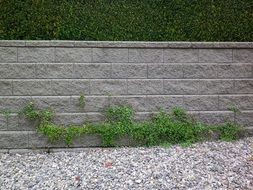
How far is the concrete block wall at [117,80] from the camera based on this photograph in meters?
5.02

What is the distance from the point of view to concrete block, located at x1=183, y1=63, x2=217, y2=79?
5297mm

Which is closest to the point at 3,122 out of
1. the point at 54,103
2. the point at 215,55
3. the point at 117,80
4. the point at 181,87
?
the point at 54,103

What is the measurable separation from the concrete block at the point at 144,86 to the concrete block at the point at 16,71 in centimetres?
125

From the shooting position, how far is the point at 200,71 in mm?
5324

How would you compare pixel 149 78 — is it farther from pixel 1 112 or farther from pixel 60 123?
pixel 1 112

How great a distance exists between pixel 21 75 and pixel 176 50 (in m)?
2.01

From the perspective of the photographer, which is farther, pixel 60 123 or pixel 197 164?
pixel 60 123

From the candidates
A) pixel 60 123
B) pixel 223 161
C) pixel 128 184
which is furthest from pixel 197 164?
pixel 60 123

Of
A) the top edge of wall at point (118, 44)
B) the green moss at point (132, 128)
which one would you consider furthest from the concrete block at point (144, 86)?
the top edge of wall at point (118, 44)

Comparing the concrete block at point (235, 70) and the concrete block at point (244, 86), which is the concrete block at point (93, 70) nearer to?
the concrete block at point (235, 70)

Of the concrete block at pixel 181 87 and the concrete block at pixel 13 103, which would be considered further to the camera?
the concrete block at pixel 181 87

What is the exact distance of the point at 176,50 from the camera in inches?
208

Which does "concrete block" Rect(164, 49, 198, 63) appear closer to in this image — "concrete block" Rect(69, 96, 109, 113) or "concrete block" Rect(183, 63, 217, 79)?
"concrete block" Rect(183, 63, 217, 79)

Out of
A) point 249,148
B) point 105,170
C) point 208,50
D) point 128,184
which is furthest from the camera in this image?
point 208,50
